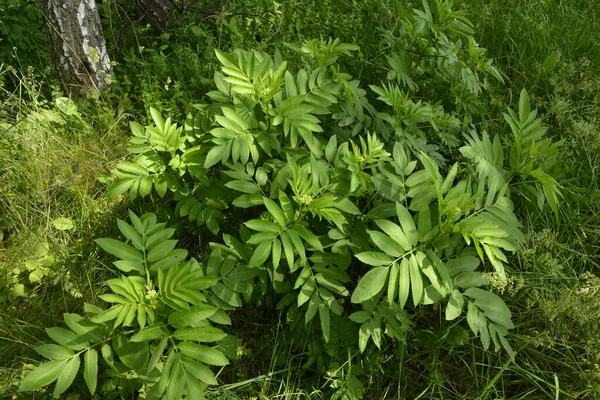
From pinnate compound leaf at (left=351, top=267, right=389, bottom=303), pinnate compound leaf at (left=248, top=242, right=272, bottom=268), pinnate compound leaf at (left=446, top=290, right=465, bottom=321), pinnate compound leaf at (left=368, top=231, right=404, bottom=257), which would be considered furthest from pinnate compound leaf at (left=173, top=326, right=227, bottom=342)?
pinnate compound leaf at (left=446, top=290, right=465, bottom=321)

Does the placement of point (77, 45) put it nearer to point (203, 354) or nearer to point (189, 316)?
point (189, 316)

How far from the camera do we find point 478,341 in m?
2.50

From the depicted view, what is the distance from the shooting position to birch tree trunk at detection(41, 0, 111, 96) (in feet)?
10.3

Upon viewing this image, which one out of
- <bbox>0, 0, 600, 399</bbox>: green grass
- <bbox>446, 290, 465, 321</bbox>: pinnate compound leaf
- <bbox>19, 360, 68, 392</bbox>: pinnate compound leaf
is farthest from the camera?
<bbox>0, 0, 600, 399</bbox>: green grass

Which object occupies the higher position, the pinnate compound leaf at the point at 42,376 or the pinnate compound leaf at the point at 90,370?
the pinnate compound leaf at the point at 42,376

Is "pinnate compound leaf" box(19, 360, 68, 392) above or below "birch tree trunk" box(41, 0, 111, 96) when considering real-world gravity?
below

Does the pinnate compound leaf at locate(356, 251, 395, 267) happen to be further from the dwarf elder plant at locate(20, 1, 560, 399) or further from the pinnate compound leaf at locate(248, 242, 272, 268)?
the pinnate compound leaf at locate(248, 242, 272, 268)

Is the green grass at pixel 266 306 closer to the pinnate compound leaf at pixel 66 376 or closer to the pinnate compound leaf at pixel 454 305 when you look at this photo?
the pinnate compound leaf at pixel 454 305

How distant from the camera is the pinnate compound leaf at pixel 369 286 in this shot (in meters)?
1.94

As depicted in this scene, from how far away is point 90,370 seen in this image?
188cm

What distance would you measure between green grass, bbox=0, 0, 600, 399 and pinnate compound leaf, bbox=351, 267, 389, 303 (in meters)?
0.55

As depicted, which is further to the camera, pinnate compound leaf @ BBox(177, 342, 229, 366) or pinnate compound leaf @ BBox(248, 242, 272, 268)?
pinnate compound leaf @ BBox(248, 242, 272, 268)

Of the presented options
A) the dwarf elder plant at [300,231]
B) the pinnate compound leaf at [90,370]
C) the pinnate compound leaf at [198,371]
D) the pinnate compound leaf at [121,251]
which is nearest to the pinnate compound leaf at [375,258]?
the dwarf elder plant at [300,231]

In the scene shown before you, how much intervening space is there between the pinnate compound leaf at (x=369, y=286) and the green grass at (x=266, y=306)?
1.81 ft
